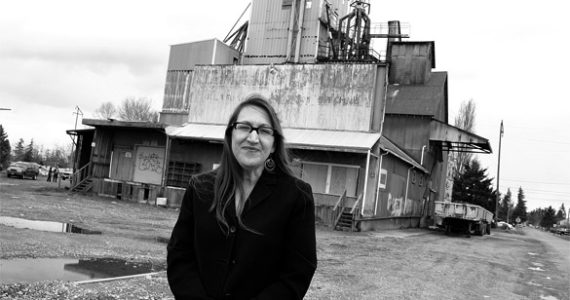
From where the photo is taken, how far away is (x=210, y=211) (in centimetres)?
246

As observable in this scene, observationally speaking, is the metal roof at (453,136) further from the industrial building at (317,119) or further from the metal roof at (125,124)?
the metal roof at (125,124)

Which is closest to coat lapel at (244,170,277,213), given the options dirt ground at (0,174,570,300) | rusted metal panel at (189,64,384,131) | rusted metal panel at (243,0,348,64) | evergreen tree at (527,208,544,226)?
dirt ground at (0,174,570,300)

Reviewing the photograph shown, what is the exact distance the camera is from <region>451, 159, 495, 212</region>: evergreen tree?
5431 centimetres

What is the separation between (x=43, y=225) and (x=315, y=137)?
1375cm

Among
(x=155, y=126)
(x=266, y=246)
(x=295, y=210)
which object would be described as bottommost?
(x=266, y=246)

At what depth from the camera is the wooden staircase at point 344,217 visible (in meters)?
20.9

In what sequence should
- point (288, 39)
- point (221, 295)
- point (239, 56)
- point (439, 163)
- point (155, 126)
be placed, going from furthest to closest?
1. point (439, 163)
2. point (239, 56)
3. point (288, 39)
4. point (155, 126)
5. point (221, 295)

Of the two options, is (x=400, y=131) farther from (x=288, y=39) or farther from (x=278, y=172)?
(x=278, y=172)

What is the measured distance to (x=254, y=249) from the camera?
2340mm

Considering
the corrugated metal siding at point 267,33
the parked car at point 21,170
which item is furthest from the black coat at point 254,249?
the parked car at point 21,170

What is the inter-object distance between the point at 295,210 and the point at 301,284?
379 mm

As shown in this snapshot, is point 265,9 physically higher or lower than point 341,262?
higher

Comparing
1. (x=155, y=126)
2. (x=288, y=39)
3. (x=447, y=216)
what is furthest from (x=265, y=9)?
(x=447, y=216)

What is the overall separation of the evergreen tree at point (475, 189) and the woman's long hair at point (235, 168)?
56171 mm
